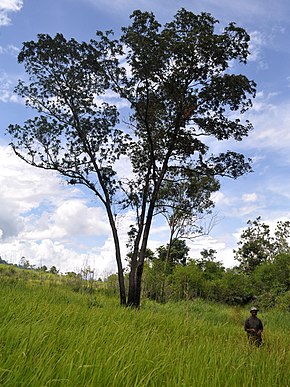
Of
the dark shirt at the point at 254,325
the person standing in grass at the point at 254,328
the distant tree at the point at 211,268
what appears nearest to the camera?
the person standing in grass at the point at 254,328

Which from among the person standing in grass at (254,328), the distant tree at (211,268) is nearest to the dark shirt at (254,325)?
the person standing in grass at (254,328)

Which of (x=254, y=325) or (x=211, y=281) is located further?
(x=211, y=281)

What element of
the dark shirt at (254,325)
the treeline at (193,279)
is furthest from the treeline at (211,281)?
the dark shirt at (254,325)

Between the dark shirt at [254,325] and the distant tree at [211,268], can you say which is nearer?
the dark shirt at [254,325]

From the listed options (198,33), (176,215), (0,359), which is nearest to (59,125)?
(198,33)

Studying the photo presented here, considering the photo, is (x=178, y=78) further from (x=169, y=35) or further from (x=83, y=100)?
(x=83, y=100)

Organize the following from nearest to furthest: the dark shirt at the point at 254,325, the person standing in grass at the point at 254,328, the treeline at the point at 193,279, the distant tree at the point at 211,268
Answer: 1. the person standing in grass at the point at 254,328
2. the dark shirt at the point at 254,325
3. the treeline at the point at 193,279
4. the distant tree at the point at 211,268

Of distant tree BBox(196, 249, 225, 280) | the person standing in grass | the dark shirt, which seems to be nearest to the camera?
the person standing in grass

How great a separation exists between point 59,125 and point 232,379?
47.0 feet

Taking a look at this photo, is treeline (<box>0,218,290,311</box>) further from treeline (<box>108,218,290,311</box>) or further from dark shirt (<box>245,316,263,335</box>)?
dark shirt (<box>245,316,263,335</box>)

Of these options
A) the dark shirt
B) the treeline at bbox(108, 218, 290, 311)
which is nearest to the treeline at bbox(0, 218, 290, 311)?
the treeline at bbox(108, 218, 290, 311)

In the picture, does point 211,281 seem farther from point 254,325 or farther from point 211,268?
point 254,325

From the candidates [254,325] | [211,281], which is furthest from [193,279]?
[254,325]

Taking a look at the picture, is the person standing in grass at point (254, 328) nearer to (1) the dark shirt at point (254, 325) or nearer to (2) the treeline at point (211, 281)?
(1) the dark shirt at point (254, 325)
